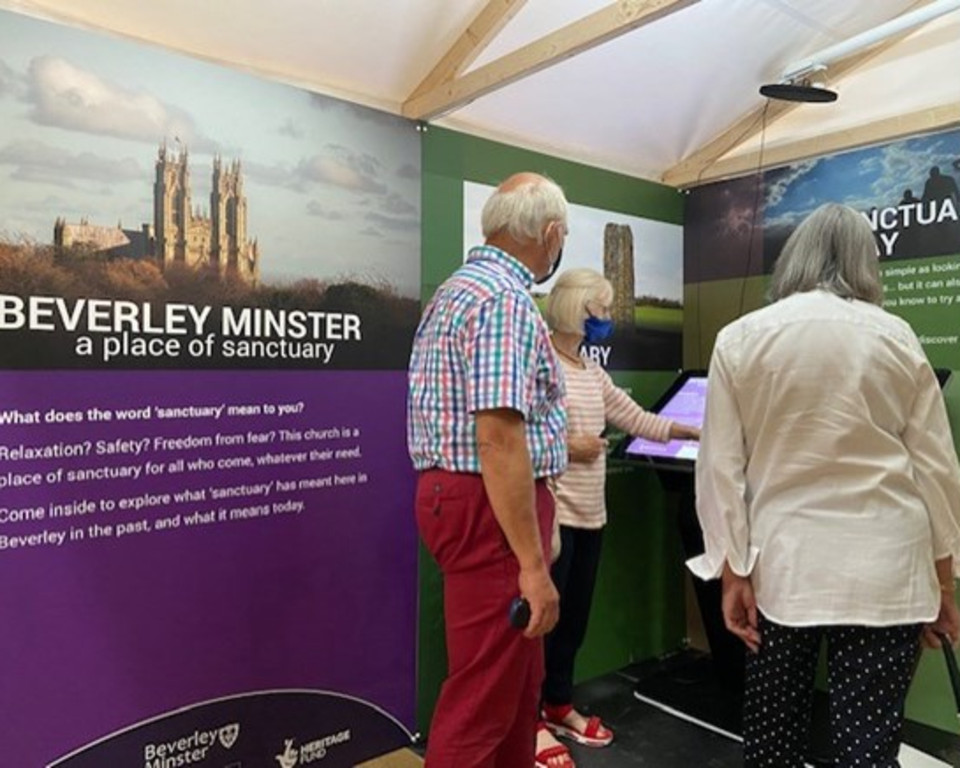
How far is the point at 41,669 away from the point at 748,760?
72.5 inches

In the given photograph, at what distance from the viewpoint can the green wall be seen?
291 cm

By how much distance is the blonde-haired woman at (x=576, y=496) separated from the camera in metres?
2.82

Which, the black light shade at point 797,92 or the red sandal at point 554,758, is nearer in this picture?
the red sandal at point 554,758

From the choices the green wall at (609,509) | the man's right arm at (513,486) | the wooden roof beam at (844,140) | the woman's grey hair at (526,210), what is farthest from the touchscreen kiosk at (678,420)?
the man's right arm at (513,486)

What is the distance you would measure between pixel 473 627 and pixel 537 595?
17 centimetres

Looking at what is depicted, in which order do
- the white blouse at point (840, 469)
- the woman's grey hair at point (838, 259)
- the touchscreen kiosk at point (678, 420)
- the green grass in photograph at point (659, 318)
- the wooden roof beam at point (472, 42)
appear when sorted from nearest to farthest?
the white blouse at point (840, 469) → the woman's grey hair at point (838, 259) → the wooden roof beam at point (472, 42) → the touchscreen kiosk at point (678, 420) → the green grass in photograph at point (659, 318)

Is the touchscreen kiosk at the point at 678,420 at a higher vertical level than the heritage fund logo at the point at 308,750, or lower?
higher

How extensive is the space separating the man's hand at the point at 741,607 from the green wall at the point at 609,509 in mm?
1322

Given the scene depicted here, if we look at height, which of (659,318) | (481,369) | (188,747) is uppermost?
(659,318)

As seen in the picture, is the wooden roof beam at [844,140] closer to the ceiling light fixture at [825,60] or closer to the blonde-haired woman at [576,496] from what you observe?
the ceiling light fixture at [825,60]

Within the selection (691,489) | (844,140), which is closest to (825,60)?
(844,140)

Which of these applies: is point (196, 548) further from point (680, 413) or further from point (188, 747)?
point (680, 413)

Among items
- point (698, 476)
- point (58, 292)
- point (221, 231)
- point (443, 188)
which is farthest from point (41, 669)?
point (443, 188)

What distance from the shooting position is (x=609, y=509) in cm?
359
